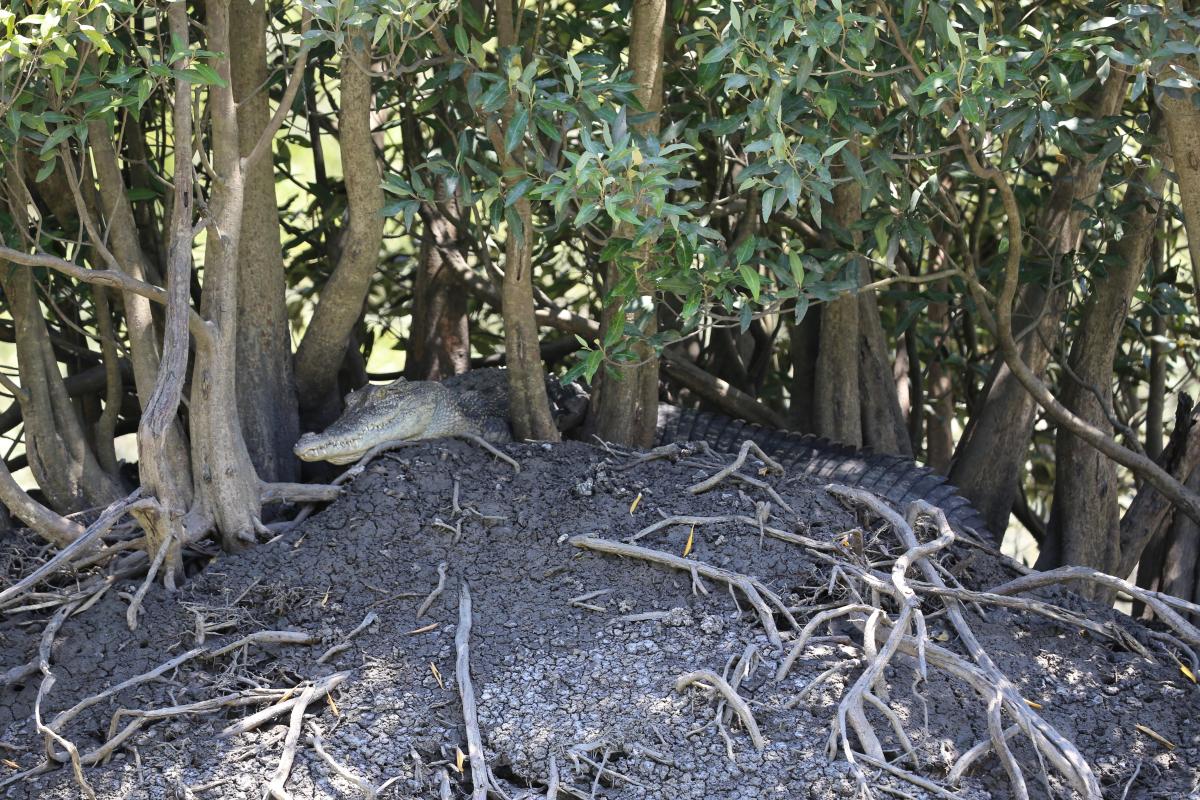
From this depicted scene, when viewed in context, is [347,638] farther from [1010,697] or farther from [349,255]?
[1010,697]

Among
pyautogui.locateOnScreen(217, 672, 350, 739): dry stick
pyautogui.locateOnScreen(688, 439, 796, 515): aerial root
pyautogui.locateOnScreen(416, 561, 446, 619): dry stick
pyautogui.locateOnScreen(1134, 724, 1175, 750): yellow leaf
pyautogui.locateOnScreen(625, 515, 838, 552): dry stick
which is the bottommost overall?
pyautogui.locateOnScreen(1134, 724, 1175, 750): yellow leaf

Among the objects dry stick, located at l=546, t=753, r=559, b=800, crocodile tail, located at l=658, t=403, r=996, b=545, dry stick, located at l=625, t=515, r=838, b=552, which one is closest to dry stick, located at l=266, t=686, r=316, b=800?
dry stick, located at l=546, t=753, r=559, b=800

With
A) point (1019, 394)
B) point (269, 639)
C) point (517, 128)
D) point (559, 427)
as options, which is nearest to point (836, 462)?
point (1019, 394)

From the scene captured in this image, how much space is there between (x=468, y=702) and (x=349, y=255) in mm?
1509

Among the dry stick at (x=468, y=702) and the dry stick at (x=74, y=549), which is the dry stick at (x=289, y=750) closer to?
the dry stick at (x=468, y=702)

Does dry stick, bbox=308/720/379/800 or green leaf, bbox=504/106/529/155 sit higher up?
green leaf, bbox=504/106/529/155

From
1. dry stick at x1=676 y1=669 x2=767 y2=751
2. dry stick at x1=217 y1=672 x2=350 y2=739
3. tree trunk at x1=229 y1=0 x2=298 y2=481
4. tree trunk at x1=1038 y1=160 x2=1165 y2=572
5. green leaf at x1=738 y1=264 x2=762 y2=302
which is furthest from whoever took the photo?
tree trunk at x1=1038 y1=160 x2=1165 y2=572

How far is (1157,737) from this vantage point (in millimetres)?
2902

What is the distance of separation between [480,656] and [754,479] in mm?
874

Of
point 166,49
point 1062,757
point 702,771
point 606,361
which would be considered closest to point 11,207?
point 166,49

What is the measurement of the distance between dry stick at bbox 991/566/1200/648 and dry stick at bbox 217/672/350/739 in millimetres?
1546

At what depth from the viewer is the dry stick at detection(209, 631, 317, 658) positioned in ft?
9.74

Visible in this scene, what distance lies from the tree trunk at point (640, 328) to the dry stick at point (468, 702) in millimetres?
863

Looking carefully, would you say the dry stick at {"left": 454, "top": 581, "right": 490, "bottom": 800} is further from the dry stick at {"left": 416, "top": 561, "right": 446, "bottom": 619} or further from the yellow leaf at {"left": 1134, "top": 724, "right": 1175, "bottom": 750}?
the yellow leaf at {"left": 1134, "top": 724, "right": 1175, "bottom": 750}
